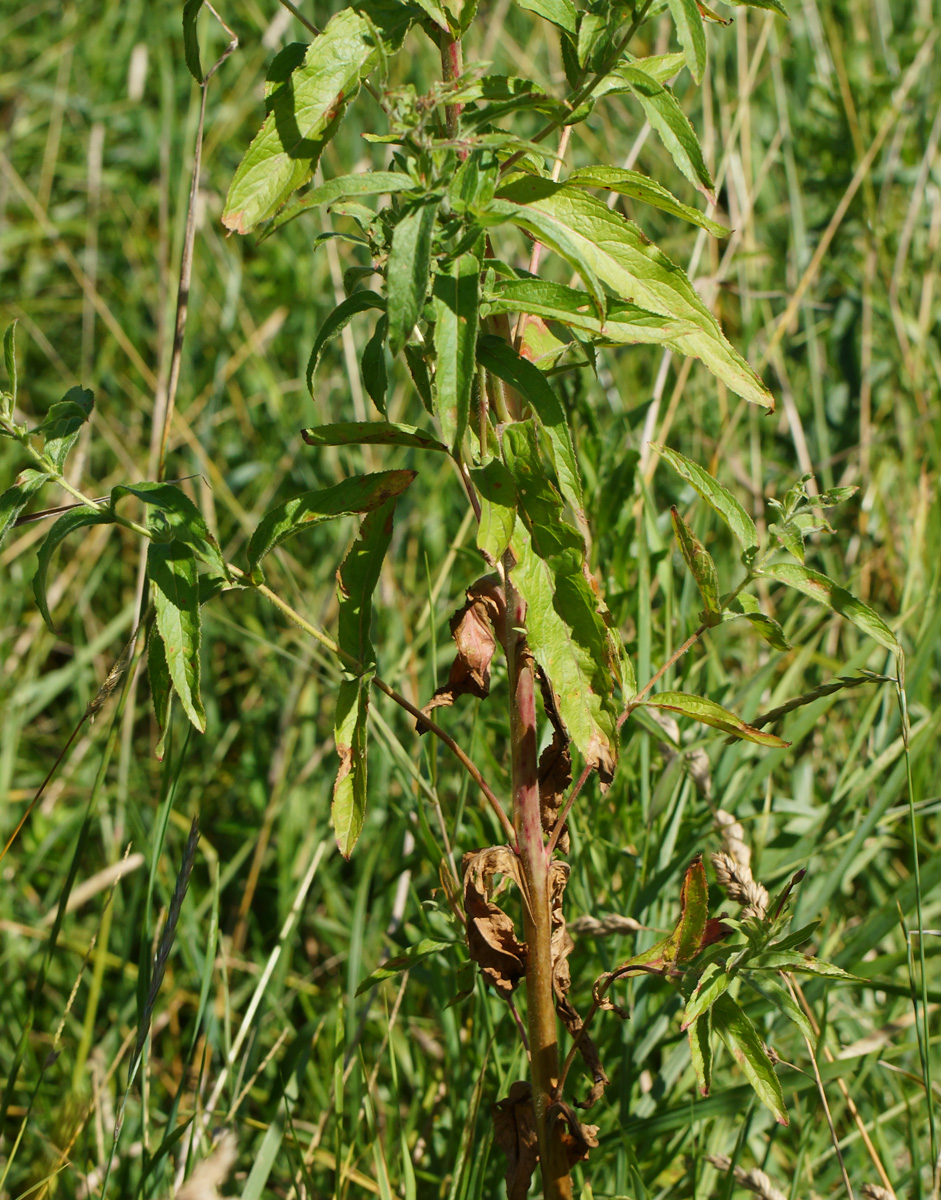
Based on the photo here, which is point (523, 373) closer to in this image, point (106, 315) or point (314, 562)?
point (314, 562)

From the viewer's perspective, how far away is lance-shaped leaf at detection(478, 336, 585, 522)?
0.93 m

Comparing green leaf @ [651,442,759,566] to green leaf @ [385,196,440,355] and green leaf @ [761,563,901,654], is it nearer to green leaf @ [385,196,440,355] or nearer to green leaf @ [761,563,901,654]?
green leaf @ [761,563,901,654]

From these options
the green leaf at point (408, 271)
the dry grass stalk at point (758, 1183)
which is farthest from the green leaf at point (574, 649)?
the dry grass stalk at point (758, 1183)

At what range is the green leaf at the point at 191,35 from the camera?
989mm

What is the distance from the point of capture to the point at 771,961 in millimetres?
970

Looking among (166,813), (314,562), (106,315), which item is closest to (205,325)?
(106,315)

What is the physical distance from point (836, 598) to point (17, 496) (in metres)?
0.80

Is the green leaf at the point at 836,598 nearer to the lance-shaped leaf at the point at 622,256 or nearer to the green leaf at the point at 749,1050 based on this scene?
the lance-shaped leaf at the point at 622,256

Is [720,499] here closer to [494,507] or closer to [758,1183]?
[494,507]

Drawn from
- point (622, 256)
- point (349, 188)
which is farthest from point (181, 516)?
point (622, 256)

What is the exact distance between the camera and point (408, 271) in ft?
2.65

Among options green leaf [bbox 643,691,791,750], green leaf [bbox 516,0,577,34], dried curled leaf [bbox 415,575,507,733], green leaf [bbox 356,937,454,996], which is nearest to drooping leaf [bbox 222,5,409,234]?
green leaf [bbox 516,0,577,34]

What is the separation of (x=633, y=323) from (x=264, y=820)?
1.28 m

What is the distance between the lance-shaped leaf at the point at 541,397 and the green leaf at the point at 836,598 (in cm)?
25
